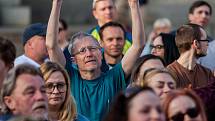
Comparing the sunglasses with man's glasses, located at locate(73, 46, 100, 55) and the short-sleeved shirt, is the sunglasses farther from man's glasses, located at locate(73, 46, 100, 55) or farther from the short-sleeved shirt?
the short-sleeved shirt

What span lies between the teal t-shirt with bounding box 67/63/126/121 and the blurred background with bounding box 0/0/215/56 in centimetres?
1088

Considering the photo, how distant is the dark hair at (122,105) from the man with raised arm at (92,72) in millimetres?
2480

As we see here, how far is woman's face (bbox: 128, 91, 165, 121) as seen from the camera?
26.5ft

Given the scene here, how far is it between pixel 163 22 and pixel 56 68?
7321 mm

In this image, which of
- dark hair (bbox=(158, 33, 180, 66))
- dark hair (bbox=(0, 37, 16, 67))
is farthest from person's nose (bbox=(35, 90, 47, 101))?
dark hair (bbox=(158, 33, 180, 66))

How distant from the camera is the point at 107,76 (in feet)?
35.6

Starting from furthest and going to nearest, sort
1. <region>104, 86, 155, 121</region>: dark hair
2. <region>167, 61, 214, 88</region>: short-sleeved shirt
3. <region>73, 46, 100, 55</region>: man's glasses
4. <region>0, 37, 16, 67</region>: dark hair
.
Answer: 1. <region>167, 61, 214, 88</region>: short-sleeved shirt
2. <region>73, 46, 100, 55</region>: man's glasses
3. <region>0, 37, 16, 67</region>: dark hair
4. <region>104, 86, 155, 121</region>: dark hair

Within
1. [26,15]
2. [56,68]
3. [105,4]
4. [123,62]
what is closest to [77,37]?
[123,62]

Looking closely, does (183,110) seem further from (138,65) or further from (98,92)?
(98,92)

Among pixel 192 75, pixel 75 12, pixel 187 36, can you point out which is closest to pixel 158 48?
pixel 187 36

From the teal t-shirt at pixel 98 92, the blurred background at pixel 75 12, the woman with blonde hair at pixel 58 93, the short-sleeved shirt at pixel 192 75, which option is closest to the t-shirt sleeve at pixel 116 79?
the teal t-shirt at pixel 98 92

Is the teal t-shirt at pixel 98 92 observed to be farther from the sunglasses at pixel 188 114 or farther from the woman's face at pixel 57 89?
the sunglasses at pixel 188 114

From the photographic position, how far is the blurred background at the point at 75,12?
22.2 meters

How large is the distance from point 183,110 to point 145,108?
49 cm
